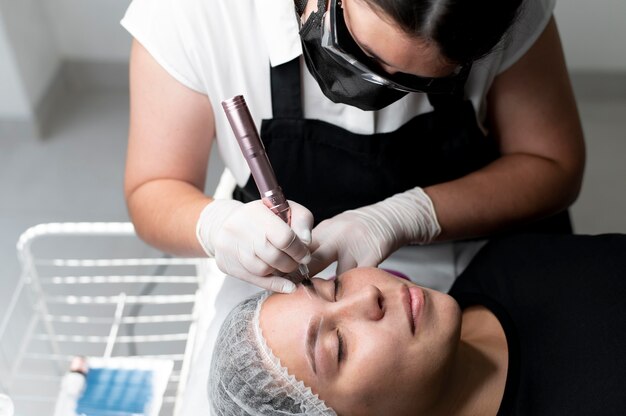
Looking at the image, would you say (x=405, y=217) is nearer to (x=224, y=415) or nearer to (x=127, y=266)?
(x=224, y=415)

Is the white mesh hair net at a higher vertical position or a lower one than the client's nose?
lower

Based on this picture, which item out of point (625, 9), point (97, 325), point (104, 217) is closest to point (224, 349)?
point (97, 325)

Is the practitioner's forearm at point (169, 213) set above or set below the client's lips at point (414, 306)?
above

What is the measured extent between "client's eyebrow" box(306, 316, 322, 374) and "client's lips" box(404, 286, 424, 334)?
0.15 m

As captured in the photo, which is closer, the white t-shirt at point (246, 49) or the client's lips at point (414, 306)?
the client's lips at point (414, 306)

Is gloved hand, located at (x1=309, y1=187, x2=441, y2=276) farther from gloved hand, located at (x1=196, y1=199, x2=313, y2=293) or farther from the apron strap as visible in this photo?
the apron strap

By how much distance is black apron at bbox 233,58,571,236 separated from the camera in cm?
138

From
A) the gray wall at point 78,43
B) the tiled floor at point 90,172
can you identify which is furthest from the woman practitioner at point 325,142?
the gray wall at point 78,43

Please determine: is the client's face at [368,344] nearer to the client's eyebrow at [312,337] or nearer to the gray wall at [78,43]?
the client's eyebrow at [312,337]

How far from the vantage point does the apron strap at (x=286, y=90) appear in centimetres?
133

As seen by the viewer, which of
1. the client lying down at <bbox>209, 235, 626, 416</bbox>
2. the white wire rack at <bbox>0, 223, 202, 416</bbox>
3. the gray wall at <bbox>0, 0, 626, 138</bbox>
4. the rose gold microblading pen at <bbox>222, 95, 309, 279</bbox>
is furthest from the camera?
the gray wall at <bbox>0, 0, 626, 138</bbox>

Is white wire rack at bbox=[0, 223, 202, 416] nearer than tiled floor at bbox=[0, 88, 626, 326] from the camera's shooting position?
Yes

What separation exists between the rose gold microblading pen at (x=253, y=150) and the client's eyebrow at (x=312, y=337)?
0.19m

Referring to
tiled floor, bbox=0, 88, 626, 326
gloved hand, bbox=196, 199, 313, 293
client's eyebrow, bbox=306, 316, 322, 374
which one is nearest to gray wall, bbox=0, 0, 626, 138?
tiled floor, bbox=0, 88, 626, 326
